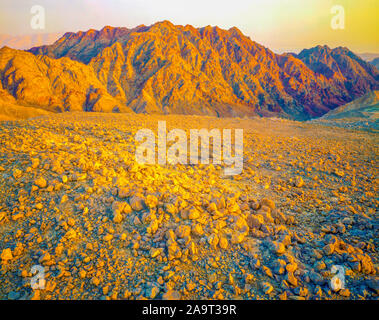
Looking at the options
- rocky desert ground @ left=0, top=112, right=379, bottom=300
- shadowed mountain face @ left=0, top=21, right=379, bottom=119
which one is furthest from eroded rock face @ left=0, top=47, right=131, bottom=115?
rocky desert ground @ left=0, top=112, right=379, bottom=300

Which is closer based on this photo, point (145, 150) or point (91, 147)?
point (91, 147)

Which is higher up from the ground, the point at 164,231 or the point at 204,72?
the point at 204,72

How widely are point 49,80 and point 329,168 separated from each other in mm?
86490

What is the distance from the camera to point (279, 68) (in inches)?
5108

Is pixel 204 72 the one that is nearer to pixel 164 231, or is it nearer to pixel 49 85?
pixel 49 85

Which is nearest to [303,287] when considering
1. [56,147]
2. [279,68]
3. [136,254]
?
[136,254]

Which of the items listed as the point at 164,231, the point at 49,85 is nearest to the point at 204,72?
the point at 49,85

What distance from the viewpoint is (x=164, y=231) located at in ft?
10.5

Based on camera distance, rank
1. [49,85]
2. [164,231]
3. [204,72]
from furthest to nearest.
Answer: [204,72] < [49,85] < [164,231]

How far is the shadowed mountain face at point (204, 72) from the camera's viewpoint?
282 feet

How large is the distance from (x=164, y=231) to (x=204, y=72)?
11001 cm

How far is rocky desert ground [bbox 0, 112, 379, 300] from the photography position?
2555 mm
